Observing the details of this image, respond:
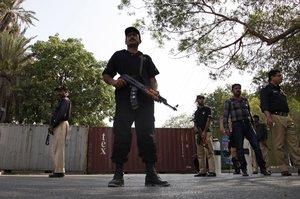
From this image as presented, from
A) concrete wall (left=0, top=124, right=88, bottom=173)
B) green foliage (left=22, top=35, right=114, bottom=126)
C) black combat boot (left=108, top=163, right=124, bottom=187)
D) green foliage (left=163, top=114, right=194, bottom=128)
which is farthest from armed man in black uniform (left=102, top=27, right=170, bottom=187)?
green foliage (left=163, top=114, right=194, bottom=128)

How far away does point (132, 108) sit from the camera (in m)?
3.86

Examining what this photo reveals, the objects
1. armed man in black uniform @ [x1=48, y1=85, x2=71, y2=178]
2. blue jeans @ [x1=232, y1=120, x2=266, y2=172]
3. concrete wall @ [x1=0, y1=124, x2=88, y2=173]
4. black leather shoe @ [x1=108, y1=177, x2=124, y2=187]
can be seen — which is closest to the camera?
black leather shoe @ [x1=108, y1=177, x2=124, y2=187]

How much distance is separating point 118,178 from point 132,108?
778 millimetres

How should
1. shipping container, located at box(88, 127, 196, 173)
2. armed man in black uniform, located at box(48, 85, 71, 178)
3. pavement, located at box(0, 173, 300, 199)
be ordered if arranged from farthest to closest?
shipping container, located at box(88, 127, 196, 173) → armed man in black uniform, located at box(48, 85, 71, 178) → pavement, located at box(0, 173, 300, 199)

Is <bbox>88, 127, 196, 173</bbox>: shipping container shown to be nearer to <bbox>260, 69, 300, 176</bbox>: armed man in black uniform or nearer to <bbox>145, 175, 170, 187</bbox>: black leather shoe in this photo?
<bbox>260, 69, 300, 176</bbox>: armed man in black uniform

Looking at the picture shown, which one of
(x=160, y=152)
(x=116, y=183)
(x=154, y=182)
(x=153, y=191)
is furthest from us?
(x=160, y=152)

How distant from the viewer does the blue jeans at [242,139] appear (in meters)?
6.73

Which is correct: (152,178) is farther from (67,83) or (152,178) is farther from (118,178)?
(67,83)

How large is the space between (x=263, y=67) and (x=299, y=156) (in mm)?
10120

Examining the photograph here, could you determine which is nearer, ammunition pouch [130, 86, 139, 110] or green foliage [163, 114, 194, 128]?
ammunition pouch [130, 86, 139, 110]

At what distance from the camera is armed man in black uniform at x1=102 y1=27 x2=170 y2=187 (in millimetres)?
3844

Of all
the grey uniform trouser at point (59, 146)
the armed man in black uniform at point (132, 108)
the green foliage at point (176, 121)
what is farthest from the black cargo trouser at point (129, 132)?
the green foliage at point (176, 121)

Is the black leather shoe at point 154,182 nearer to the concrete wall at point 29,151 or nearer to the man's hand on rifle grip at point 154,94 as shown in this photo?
the man's hand on rifle grip at point 154,94

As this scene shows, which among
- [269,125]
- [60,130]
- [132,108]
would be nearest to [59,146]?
[60,130]
